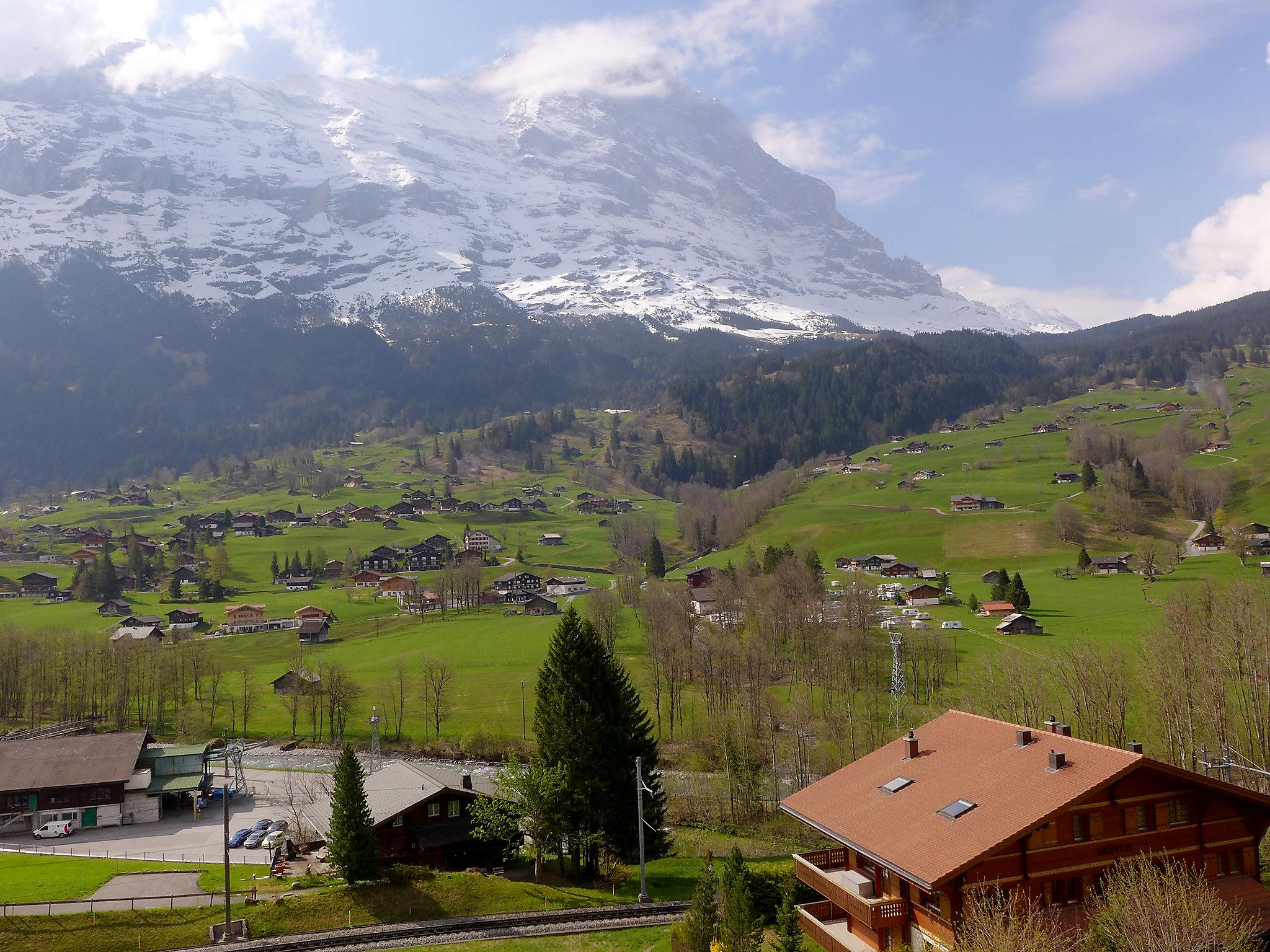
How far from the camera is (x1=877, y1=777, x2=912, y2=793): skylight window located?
31625 mm

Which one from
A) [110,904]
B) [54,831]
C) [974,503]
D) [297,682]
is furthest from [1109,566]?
[110,904]

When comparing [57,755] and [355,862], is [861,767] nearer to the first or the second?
[355,862]

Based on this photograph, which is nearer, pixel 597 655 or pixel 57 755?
pixel 597 655

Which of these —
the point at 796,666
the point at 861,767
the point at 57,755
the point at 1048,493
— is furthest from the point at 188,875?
the point at 1048,493

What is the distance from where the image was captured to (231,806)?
6731 cm

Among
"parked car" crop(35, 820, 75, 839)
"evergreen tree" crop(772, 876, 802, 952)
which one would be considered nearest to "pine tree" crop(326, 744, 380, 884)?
"evergreen tree" crop(772, 876, 802, 952)

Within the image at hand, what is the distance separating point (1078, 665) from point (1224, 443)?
6677 inches

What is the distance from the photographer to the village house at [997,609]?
106688 mm

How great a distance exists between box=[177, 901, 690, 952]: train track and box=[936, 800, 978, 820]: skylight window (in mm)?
15428

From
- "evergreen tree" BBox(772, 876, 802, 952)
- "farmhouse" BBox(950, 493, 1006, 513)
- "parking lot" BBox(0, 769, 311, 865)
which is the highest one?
"farmhouse" BBox(950, 493, 1006, 513)

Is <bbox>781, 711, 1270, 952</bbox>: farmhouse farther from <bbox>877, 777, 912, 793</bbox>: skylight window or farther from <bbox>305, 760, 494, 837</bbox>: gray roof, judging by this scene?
<bbox>305, 760, 494, 837</bbox>: gray roof

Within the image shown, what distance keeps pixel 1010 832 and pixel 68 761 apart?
68.0m

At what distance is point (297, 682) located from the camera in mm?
98000

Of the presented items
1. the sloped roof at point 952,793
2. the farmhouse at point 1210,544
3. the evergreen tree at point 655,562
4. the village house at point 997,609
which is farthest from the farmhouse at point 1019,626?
the sloped roof at point 952,793
